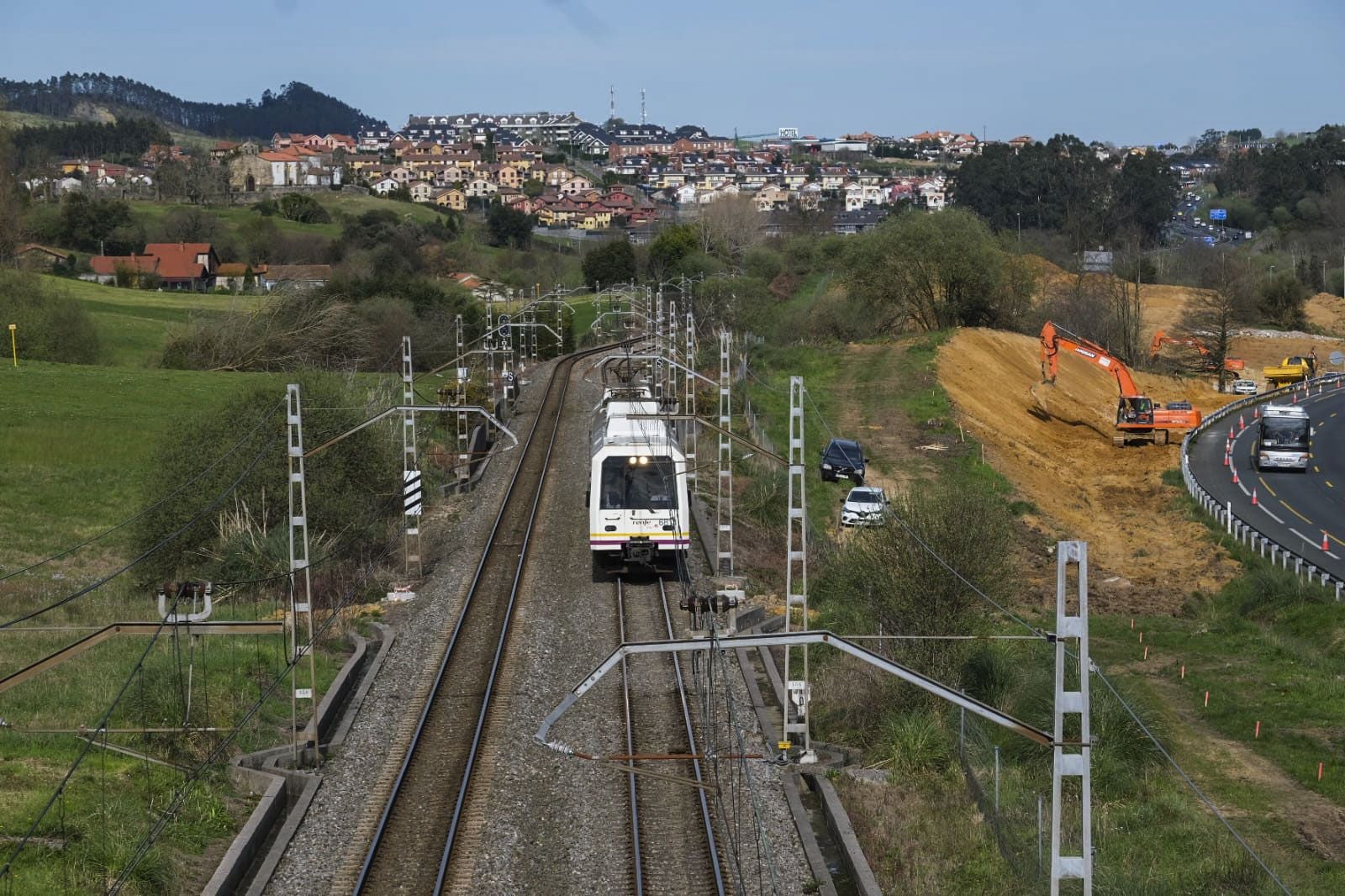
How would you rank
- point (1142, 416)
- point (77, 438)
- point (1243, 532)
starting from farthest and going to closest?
point (1142, 416) < point (77, 438) < point (1243, 532)

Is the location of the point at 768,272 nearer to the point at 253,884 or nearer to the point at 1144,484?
the point at 1144,484

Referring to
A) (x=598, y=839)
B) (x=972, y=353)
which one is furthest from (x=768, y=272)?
(x=598, y=839)

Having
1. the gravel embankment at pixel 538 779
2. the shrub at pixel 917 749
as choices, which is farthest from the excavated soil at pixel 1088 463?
the shrub at pixel 917 749

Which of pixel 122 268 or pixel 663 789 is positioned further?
pixel 122 268

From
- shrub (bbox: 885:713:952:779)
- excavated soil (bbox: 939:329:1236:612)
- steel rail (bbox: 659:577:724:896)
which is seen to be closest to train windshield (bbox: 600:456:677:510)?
steel rail (bbox: 659:577:724:896)

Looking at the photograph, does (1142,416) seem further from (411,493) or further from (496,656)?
(496,656)

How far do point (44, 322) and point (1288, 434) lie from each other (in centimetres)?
5670

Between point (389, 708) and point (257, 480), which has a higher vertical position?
point (257, 480)

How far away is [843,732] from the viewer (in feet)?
71.5

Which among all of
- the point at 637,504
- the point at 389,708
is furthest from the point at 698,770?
the point at 637,504

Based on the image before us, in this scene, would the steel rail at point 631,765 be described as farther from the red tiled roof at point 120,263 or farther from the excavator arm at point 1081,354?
the red tiled roof at point 120,263

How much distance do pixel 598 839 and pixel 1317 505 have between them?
113ft

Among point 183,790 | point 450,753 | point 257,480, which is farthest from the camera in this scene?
point 257,480

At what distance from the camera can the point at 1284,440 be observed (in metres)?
50.3
